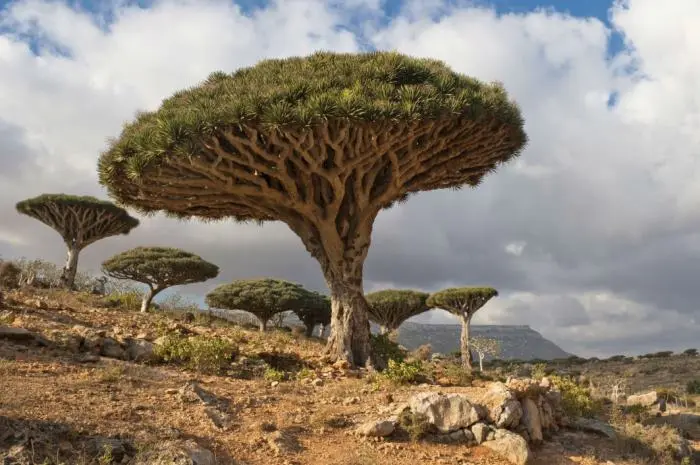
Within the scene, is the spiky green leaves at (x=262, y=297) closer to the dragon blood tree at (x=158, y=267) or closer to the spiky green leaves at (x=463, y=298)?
the dragon blood tree at (x=158, y=267)

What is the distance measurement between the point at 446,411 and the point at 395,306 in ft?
97.1

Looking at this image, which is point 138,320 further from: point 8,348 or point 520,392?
point 520,392

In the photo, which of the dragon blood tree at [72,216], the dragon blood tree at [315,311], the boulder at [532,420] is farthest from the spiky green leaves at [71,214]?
the boulder at [532,420]

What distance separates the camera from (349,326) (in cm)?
1245

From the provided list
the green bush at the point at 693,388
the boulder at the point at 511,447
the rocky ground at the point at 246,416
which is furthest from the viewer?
the green bush at the point at 693,388

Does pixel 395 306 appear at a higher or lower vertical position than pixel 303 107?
lower

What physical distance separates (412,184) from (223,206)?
4528 millimetres

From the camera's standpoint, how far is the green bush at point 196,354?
1012 cm

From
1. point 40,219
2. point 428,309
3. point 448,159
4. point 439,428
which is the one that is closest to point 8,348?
point 439,428

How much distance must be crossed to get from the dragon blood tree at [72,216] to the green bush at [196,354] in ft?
67.4

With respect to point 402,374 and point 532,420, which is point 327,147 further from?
point 532,420

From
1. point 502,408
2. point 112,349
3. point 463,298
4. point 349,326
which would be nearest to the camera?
point 502,408

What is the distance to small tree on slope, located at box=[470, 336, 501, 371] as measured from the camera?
30734 millimetres

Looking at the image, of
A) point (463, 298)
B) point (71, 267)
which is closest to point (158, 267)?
point (71, 267)
